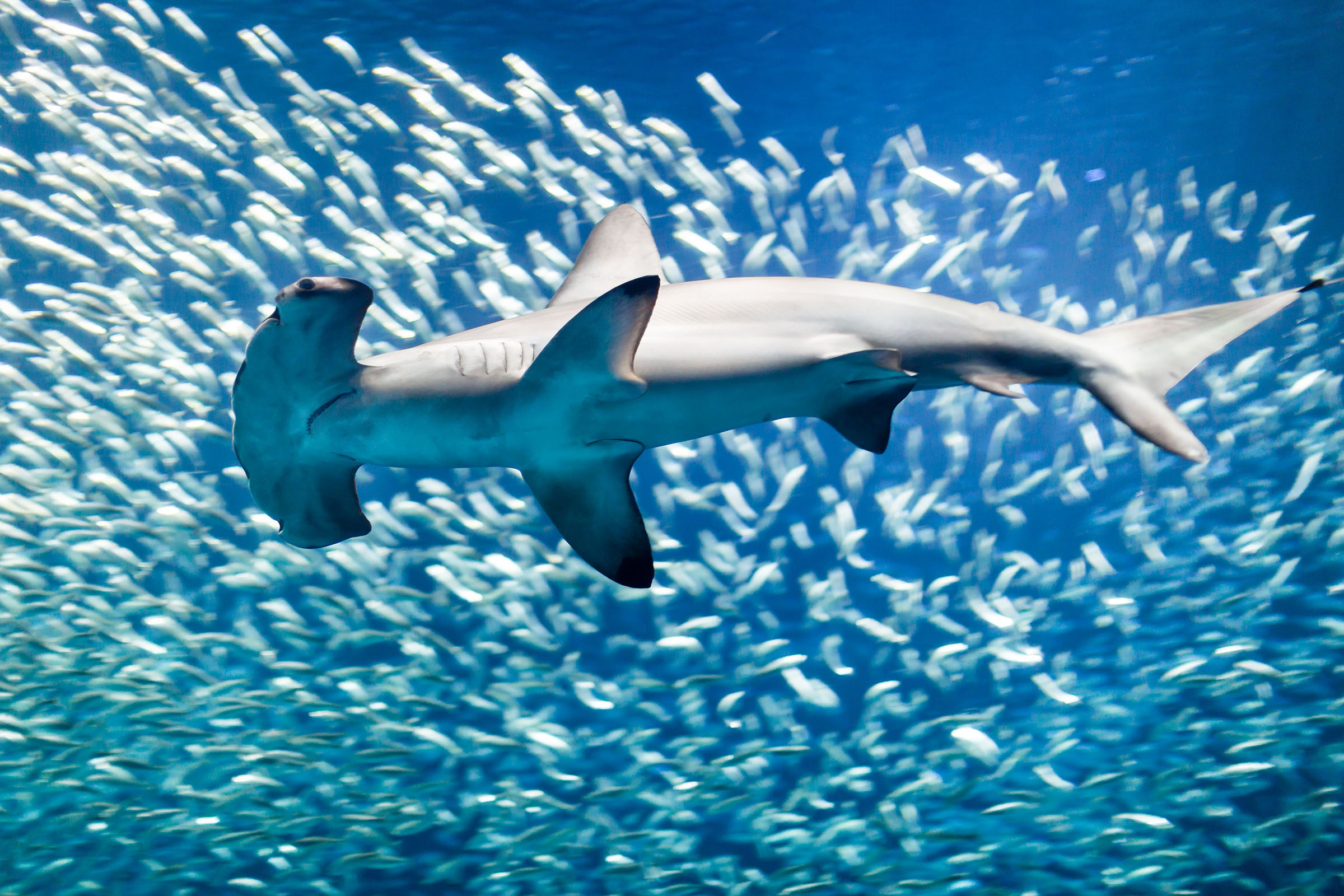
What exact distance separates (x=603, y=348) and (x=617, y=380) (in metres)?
0.09

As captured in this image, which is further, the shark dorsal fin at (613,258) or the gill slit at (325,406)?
the shark dorsal fin at (613,258)

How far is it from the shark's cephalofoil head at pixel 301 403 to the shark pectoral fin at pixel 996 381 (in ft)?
4.21

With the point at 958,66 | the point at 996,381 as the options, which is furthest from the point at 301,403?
the point at 958,66

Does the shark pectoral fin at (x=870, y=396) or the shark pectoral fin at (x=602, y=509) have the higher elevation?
the shark pectoral fin at (x=870, y=396)

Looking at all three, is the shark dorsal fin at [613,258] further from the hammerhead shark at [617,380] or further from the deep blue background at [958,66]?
the deep blue background at [958,66]

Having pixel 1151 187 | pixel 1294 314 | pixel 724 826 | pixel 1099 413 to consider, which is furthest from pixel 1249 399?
pixel 724 826

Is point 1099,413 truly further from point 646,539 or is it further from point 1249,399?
point 646,539

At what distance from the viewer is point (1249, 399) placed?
9.75 meters

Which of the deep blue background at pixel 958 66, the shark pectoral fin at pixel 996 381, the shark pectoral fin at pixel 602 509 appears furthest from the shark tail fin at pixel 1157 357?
the deep blue background at pixel 958 66

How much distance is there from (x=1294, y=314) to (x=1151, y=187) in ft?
8.08

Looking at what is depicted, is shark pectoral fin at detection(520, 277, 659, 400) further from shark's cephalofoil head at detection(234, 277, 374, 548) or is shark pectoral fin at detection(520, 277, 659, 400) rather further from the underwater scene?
the underwater scene

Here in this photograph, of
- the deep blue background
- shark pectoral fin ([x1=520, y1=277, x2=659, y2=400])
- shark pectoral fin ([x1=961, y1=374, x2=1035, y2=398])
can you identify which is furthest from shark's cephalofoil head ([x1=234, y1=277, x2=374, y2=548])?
the deep blue background

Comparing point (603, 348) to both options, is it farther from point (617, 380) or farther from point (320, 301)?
point (320, 301)

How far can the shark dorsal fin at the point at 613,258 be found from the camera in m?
2.11
